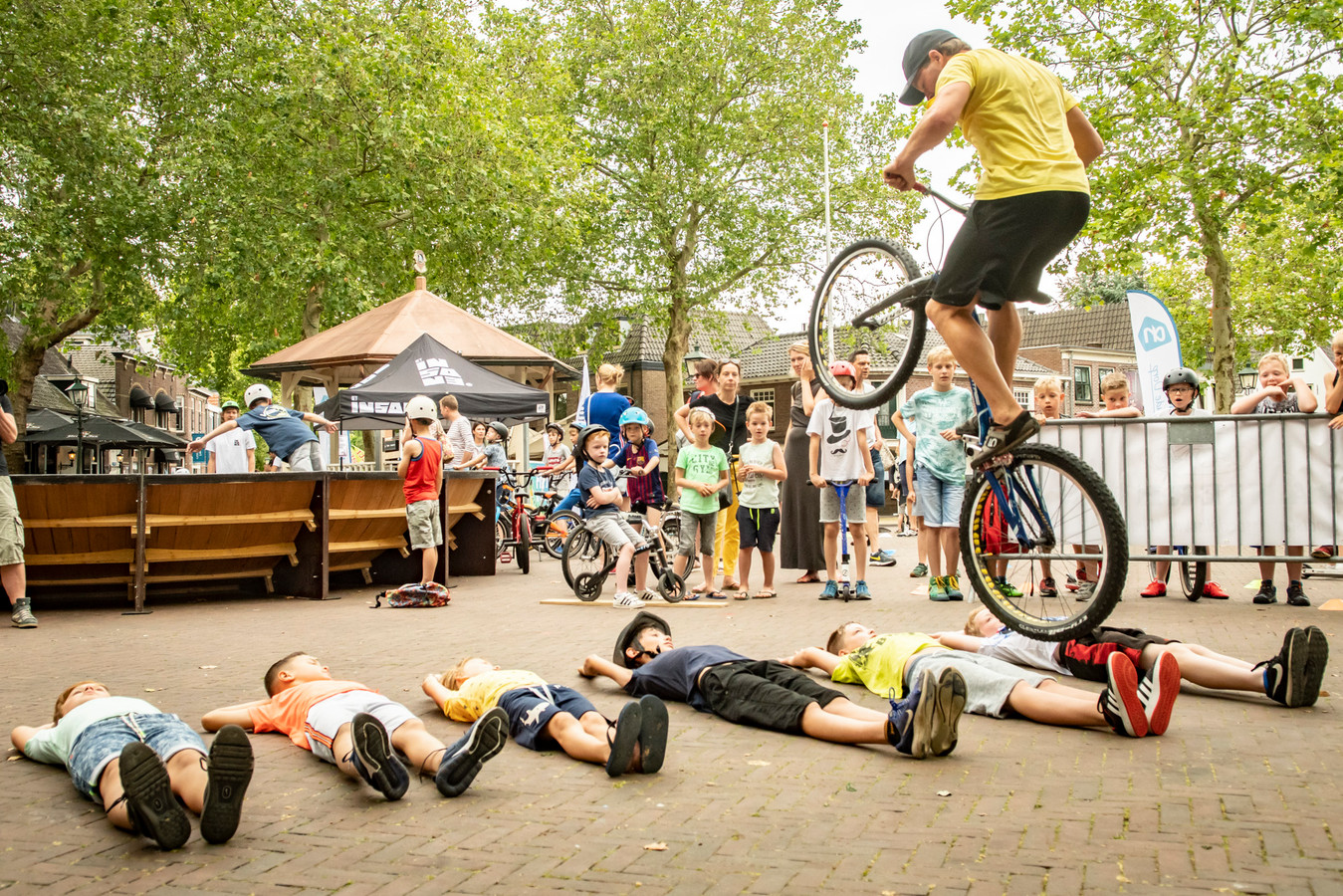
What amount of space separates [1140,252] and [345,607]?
1807cm

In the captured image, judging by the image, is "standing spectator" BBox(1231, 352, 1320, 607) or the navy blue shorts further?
"standing spectator" BBox(1231, 352, 1320, 607)

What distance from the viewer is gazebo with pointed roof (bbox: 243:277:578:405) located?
15289mm

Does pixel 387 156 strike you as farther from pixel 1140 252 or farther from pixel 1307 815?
pixel 1307 815

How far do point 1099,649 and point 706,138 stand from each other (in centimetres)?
2989

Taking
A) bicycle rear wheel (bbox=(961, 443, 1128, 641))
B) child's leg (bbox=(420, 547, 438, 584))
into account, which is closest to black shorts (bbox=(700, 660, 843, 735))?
bicycle rear wheel (bbox=(961, 443, 1128, 641))

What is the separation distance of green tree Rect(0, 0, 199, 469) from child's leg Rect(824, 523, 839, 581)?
18.5 m

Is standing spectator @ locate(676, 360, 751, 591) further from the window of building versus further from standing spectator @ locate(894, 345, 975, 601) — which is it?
the window of building

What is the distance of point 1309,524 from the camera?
8.01m

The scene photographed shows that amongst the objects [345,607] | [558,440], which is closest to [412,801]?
[345,607]

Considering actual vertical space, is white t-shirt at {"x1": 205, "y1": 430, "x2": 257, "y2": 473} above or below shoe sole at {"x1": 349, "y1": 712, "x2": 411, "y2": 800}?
above

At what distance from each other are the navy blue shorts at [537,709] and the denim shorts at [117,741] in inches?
51.3

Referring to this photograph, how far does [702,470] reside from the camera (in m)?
10.2

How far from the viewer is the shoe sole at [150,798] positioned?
3.18m

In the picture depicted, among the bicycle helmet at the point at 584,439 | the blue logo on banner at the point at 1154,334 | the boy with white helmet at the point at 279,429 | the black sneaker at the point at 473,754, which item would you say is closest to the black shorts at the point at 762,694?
the black sneaker at the point at 473,754
